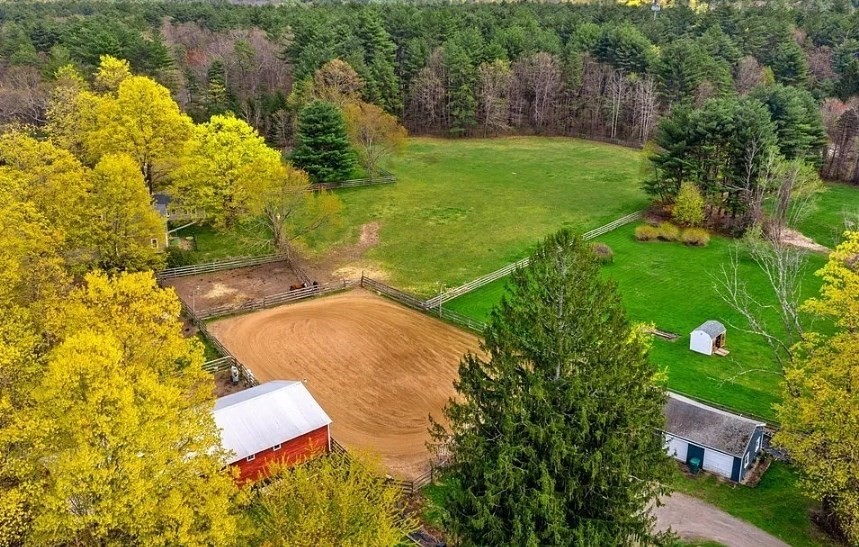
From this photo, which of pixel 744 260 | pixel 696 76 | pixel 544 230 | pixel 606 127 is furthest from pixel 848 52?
pixel 544 230

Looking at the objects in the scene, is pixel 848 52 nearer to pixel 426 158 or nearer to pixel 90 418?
pixel 426 158

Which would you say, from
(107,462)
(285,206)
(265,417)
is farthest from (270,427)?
(285,206)

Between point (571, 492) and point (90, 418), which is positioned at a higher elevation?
point (90, 418)

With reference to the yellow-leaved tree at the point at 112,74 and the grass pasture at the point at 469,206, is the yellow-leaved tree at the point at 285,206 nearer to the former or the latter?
the grass pasture at the point at 469,206

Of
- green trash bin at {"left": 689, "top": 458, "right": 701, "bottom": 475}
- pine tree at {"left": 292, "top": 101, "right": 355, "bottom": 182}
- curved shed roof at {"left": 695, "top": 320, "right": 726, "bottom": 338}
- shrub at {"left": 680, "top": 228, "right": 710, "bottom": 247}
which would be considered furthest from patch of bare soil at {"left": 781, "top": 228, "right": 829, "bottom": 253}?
pine tree at {"left": 292, "top": 101, "right": 355, "bottom": 182}

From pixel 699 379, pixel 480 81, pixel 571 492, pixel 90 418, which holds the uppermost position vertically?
pixel 480 81

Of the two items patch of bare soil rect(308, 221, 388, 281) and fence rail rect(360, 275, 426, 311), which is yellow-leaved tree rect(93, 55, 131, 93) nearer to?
patch of bare soil rect(308, 221, 388, 281)
